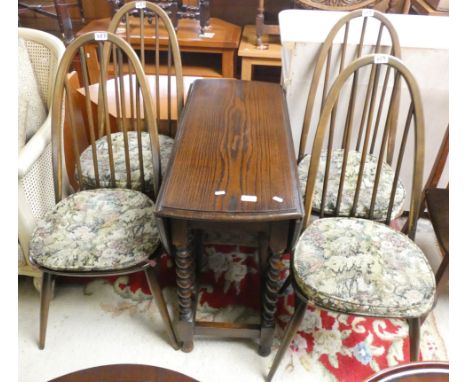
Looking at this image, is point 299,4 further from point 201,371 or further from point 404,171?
point 201,371

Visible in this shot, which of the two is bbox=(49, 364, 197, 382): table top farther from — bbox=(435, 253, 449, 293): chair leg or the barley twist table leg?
bbox=(435, 253, 449, 293): chair leg

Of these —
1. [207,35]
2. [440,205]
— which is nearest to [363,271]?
[440,205]

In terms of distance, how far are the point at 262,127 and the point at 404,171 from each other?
35.3 inches

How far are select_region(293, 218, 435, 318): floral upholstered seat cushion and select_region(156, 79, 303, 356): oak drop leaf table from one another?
0.41ft

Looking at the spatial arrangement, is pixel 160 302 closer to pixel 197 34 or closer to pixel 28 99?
pixel 28 99

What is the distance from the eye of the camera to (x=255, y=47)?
7.20 ft

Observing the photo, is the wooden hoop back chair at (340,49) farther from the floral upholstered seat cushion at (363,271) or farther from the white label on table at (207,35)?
the white label on table at (207,35)

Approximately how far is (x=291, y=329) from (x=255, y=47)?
5.40ft

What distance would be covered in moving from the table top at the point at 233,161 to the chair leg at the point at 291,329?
1.15ft

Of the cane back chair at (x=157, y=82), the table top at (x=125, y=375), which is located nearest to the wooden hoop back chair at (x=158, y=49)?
the cane back chair at (x=157, y=82)

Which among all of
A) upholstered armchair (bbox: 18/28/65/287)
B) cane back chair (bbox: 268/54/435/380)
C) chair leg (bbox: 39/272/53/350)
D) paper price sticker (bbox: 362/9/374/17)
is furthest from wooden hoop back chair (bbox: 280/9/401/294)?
upholstered armchair (bbox: 18/28/65/287)

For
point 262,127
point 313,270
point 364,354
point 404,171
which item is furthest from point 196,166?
point 404,171

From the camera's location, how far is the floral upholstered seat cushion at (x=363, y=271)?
39.8 inches

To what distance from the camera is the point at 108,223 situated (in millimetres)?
1222
